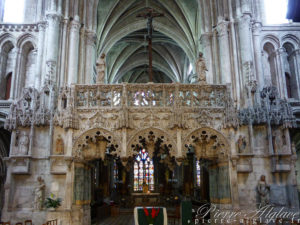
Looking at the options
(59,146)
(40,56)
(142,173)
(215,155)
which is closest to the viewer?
(59,146)

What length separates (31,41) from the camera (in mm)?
19203

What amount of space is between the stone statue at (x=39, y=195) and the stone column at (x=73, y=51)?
5.50 metres

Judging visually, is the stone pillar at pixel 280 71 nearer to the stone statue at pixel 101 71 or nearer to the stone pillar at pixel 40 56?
the stone statue at pixel 101 71

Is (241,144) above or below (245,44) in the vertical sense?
below

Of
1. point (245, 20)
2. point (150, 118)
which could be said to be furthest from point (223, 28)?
point (150, 118)

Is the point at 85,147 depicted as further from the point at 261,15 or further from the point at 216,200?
the point at 261,15

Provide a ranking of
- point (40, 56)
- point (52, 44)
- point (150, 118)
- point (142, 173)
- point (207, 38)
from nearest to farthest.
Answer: point (150, 118) < point (52, 44) < point (40, 56) < point (207, 38) < point (142, 173)

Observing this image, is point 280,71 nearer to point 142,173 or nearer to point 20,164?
point 20,164

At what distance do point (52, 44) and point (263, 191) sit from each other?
1259 cm

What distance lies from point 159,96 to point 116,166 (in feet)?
72.0

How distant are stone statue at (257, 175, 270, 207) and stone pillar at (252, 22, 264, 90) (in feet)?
15.8

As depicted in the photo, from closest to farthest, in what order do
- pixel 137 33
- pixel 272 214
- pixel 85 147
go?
pixel 272 214 → pixel 85 147 → pixel 137 33

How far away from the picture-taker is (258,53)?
1722 cm

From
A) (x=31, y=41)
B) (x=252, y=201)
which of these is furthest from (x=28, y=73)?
(x=252, y=201)
